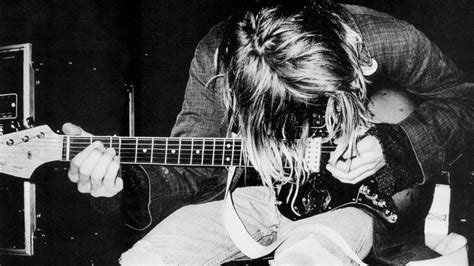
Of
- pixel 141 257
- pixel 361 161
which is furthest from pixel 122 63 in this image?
pixel 361 161

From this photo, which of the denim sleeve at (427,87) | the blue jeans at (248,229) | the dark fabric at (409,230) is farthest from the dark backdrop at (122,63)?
the dark fabric at (409,230)

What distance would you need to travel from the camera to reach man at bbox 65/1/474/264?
744 mm

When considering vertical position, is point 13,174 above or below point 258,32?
below

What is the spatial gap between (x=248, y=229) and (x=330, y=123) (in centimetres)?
28

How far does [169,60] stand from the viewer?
88 centimetres

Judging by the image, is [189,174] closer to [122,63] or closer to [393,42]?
[122,63]

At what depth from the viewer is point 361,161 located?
0.78 metres

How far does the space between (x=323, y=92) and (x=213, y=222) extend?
13.8 inches

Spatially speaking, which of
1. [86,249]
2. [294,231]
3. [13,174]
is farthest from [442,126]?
[13,174]

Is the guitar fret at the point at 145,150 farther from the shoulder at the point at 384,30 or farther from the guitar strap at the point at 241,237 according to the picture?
the shoulder at the point at 384,30

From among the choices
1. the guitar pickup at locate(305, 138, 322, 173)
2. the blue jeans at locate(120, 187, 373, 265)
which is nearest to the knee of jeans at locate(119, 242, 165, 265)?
the blue jeans at locate(120, 187, 373, 265)

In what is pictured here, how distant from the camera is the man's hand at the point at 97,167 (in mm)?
828

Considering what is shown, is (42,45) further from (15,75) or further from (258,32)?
(258,32)

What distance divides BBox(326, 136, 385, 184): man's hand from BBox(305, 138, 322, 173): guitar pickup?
0.09 ft
